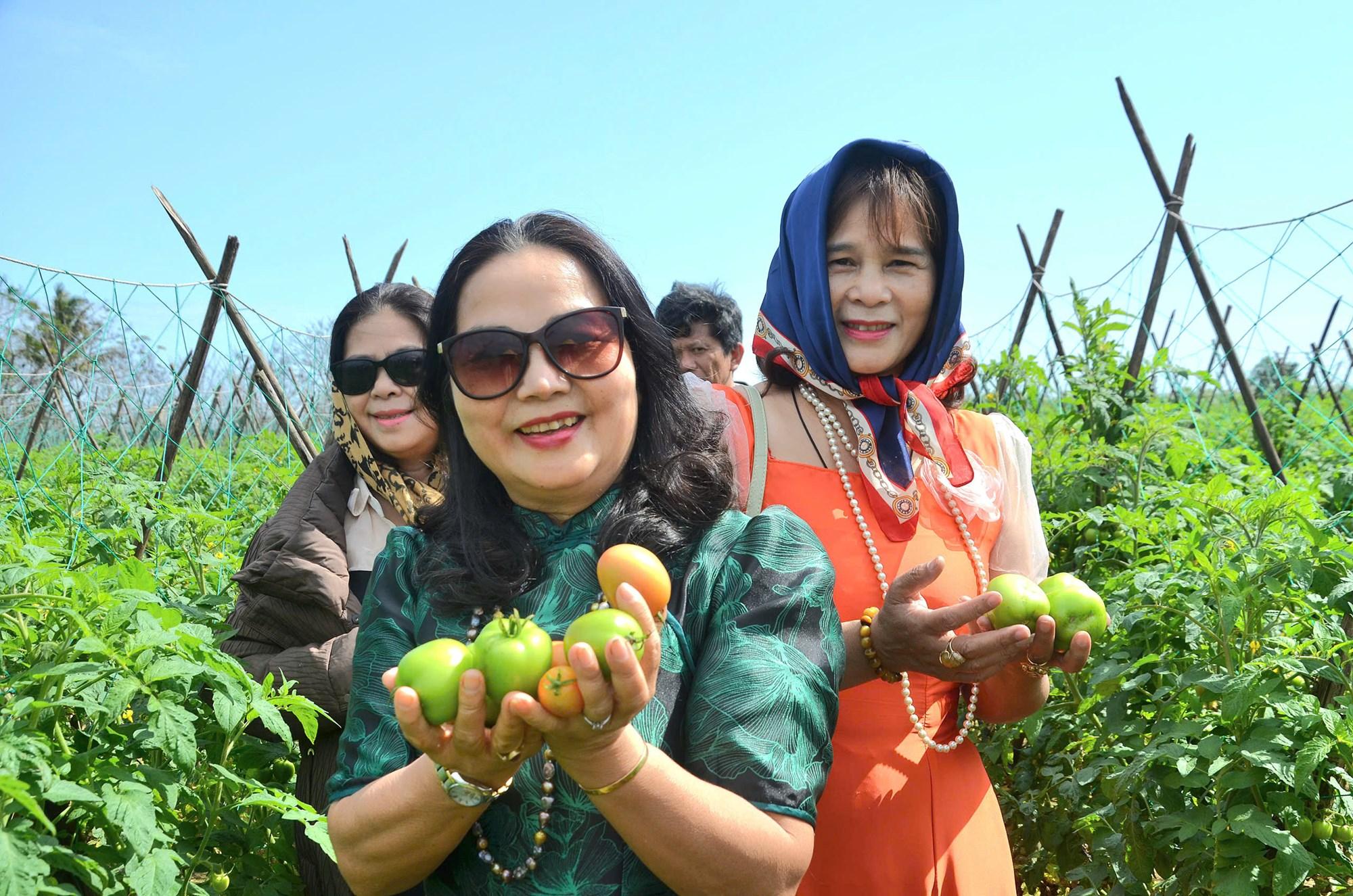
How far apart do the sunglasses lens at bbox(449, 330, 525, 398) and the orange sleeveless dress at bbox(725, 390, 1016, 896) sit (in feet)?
2.17

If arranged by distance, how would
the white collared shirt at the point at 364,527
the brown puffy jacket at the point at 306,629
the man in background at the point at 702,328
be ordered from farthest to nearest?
the man in background at the point at 702,328 → the white collared shirt at the point at 364,527 → the brown puffy jacket at the point at 306,629

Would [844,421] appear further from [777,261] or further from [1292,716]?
[1292,716]

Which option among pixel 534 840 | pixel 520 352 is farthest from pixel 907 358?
pixel 534 840

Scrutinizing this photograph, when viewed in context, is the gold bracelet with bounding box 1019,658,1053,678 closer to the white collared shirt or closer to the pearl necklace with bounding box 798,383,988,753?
the pearl necklace with bounding box 798,383,988,753

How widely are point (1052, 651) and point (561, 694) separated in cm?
108

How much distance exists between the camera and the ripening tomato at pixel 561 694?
999 millimetres

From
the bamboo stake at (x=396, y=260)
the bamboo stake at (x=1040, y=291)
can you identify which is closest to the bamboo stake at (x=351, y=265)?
the bamboo stake at (x=396, y=260)

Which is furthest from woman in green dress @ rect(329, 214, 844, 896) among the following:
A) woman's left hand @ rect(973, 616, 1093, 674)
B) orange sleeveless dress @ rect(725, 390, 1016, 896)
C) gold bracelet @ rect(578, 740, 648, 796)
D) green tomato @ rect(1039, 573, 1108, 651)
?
green tomato @ rect(1039, 573, 1108, 651)

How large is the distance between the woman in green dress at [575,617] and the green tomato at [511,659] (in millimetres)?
37

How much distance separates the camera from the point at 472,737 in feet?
3.36

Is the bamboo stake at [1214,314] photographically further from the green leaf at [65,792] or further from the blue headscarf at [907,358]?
the green leaf at [65,792]

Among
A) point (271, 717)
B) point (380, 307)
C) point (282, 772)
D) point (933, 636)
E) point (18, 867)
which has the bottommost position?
point (282, 772)

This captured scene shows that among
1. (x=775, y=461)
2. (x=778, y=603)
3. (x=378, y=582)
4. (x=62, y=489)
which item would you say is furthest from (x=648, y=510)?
(x=62, y=489)

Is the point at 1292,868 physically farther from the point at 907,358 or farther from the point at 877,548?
the point at 907,358
